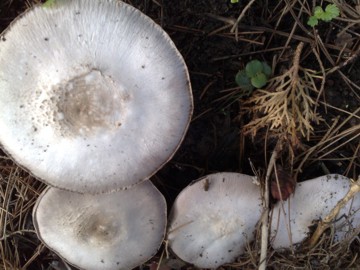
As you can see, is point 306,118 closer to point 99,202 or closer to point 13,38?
point 99,202

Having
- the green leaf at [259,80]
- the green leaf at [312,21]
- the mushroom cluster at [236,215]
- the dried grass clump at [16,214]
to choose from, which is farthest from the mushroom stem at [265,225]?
the dried grass clump at [16,214]

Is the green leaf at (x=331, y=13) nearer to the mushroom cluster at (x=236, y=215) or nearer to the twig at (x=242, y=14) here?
the twig at (x=242, y=14)

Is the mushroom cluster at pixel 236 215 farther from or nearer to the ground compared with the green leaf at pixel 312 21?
nearer to the ground

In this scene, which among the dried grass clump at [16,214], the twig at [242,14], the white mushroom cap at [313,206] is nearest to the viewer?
the twig at [242,14]

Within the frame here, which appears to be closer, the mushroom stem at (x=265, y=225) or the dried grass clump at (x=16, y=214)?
the mushroom stem at (x=265, y=225)

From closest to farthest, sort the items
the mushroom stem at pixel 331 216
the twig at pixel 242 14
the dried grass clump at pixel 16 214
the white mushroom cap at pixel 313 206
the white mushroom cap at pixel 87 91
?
the white mushroom cap at pixel 87 91 → the mushroom stem at pixel 331 216 → the twig at pixel 242 14 → the white mushroom cap at pixel 313 206 → the dried grass clump at pixel 16 214

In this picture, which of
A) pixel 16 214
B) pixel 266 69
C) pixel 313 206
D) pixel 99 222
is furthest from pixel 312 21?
pixel 16 214

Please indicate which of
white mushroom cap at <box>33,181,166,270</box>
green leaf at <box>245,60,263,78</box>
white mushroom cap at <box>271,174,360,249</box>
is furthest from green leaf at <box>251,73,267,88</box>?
white mushroom cap at <box>33,181,166,270</box>

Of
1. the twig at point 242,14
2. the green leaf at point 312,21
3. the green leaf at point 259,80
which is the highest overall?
the twig at point 242,14
